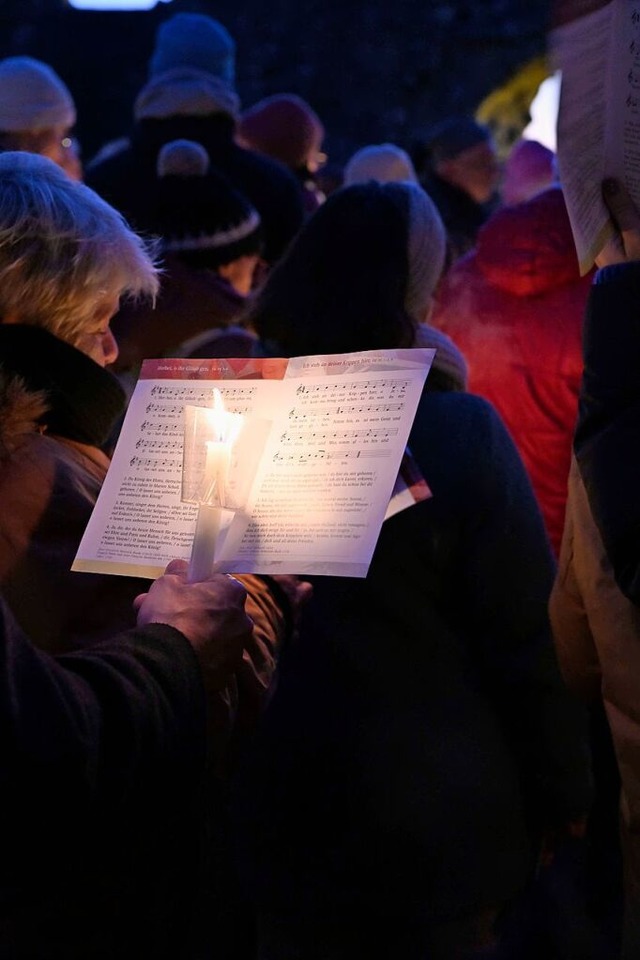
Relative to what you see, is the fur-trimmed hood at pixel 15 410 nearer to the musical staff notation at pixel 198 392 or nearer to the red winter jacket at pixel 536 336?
the musical staff notation at pixel 198 392

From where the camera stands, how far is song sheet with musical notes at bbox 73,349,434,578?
1.21m

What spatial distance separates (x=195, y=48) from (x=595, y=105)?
2922 mm

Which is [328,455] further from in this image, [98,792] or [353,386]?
[98,792]

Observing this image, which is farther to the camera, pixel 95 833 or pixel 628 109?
pixel 628 109

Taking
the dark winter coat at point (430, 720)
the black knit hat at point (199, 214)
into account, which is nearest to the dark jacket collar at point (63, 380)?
the dark winter coat at point (430, 720)

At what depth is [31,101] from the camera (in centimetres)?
367

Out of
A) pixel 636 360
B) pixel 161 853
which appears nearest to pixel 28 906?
pixel 161 853

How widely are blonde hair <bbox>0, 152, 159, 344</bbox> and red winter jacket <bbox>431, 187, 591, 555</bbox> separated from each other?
4.75ft

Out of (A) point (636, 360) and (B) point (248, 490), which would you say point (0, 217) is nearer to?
(B) point (248, 490)

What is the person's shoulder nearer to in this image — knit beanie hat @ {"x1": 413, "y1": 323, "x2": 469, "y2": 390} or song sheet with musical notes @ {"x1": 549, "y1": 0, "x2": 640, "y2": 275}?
knit beanie hat @ {"x1": 413, "y1": 323, "x2": 469, "y2": 390}

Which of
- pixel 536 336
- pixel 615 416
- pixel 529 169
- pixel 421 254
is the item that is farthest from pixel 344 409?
pixel 529 169

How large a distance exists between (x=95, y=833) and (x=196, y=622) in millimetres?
244

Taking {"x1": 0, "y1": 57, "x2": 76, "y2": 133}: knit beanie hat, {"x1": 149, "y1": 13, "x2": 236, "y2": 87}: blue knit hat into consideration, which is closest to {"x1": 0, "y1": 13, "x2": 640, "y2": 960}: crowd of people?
{"x1": 0, "y1": 57, "x2": 76, "y2": 133}: knit beanie hat

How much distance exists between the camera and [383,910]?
1779 millimetres
